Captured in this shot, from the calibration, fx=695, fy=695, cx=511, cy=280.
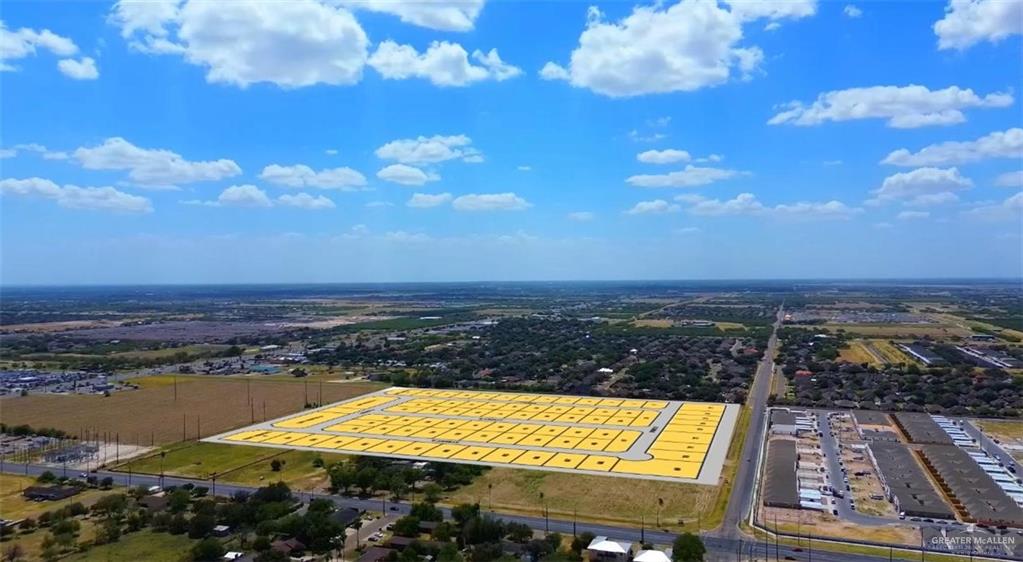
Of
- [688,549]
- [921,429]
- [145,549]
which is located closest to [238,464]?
[145,549]

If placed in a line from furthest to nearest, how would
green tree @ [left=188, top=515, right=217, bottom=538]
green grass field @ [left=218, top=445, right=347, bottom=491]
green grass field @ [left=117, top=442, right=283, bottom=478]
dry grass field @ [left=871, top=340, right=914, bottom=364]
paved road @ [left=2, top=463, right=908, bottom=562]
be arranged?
dry grass field @ [left=871, top=340, right=914, bottom=364] → green grass field @ [left=117, top=442, right=283, bottom=478] → green grass field @ [left=218, top=445, right=347, bottom=491] → green tree @ [left=188, top=515, right=217, bottom=538] → paved road @ [left=2, top=463, right=908, bottom=562]

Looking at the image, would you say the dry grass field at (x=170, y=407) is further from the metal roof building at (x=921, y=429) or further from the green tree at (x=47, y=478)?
the metal roof building at (x=921, y=429)

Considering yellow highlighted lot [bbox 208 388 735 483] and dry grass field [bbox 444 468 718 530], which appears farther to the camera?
yellow highlighted lot [bbox 208 388 735 483]

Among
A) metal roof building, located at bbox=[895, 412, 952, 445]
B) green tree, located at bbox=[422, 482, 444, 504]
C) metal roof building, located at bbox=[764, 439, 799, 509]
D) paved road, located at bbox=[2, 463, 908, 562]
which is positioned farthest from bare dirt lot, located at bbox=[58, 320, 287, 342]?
metal roof building, located at bbox=[895, 412, 952, 445]

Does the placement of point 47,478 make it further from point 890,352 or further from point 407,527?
point 890,352

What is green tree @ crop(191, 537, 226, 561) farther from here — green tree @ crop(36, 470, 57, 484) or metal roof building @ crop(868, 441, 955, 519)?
metal roof building @ crop(868, 441, 955, 519)

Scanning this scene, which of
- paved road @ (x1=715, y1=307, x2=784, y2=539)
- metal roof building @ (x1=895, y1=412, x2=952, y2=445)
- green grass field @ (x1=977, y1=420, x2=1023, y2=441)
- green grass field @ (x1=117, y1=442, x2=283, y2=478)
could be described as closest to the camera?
paved road @ (x1=715, y1=307, x2=784, y2=539)
